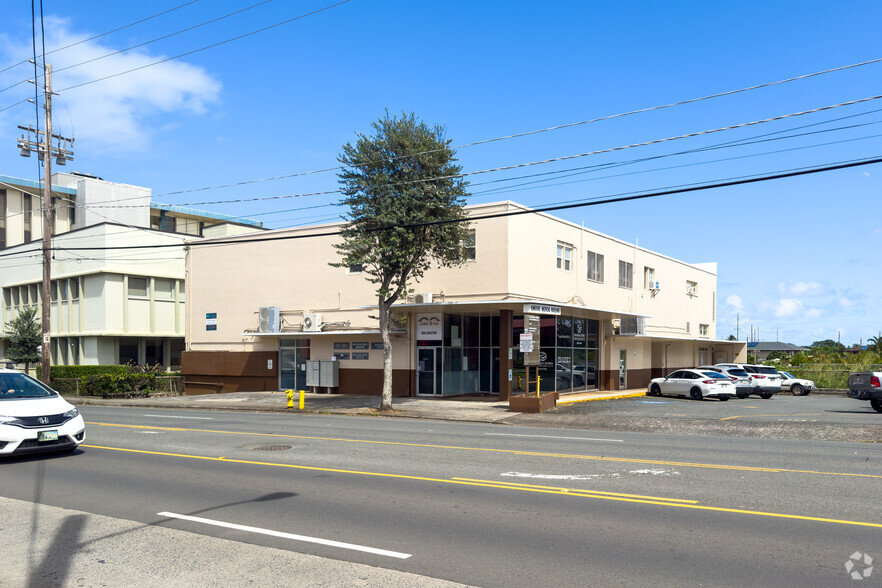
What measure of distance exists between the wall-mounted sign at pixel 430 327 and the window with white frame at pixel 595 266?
8.59 metres

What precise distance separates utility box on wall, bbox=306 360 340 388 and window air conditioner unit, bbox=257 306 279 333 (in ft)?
9.40

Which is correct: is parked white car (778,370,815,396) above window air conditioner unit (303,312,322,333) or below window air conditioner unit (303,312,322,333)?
below

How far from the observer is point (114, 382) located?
34.8m

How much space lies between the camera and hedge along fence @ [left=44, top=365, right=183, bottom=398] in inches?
1374

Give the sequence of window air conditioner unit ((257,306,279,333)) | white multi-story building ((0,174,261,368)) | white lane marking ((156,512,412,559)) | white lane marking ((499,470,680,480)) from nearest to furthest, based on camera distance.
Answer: white lane marking ((156,512,412,559)) < white lane marking ((499,470,680,480)) < window air conditioner unit ((257,306,279,333)) < white multi-story building ((0,174,261,368))

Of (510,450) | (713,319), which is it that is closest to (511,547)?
(510,450)

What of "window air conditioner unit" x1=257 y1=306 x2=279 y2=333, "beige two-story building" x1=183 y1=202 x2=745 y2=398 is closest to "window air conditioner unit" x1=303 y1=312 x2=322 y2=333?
"beige two-story building" x1=183 y1=202 x2=745 y2=398

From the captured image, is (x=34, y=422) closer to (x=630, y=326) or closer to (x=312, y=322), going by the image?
(x=312, y=322)

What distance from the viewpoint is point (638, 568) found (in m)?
6.26

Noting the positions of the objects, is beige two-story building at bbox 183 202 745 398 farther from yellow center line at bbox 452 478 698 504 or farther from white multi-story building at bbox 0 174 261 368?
yellow center line at bbox 452 478 698 504

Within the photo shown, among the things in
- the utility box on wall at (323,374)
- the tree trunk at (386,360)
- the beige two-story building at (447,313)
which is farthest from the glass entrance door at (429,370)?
the tree trunk at (386,360)

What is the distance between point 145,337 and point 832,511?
4377 cm

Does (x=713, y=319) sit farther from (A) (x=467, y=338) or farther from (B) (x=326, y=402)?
(B) (x=326, y=402)

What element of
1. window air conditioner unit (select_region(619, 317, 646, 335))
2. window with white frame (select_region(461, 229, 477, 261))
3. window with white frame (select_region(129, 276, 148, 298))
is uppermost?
window with white frame (select_region(461, 229, 477, 261))
